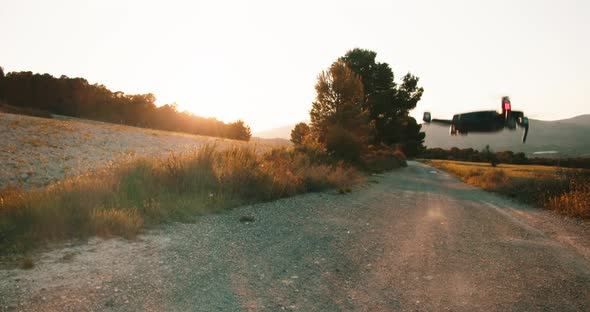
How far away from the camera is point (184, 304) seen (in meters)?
3.77

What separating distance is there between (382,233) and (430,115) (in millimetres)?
3658

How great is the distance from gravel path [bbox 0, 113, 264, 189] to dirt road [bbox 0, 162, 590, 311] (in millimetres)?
5262

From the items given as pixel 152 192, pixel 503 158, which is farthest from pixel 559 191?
pixel 503 158

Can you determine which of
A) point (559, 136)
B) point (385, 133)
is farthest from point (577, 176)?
point (559, 136)

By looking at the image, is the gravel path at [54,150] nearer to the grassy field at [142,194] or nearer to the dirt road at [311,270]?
the grassy field at [142,194]

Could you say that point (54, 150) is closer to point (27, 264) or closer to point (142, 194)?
point (142, 194)

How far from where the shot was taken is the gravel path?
1208cm

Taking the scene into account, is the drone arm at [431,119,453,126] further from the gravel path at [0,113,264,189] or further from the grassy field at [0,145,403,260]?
the gravel path at [0,113,264,189]

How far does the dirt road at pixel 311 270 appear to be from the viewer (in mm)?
3932

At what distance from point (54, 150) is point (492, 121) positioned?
17342 mm

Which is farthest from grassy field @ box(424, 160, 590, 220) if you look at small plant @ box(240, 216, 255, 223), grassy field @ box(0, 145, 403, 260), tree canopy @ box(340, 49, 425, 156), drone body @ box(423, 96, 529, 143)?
tree canopy @ box(340, 49, 425, 156)

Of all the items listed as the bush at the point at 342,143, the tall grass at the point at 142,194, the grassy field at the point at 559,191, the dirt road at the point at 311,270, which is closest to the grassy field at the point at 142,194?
the tall grass at the point at 142,194

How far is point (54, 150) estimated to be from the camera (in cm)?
1575

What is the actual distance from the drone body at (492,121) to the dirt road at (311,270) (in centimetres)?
202
